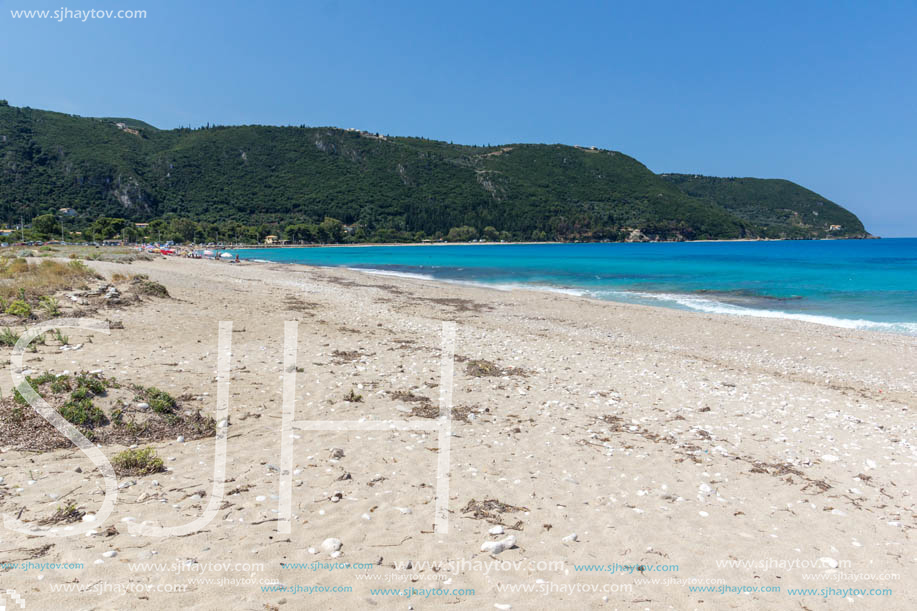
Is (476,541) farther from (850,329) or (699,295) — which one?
(699,295)

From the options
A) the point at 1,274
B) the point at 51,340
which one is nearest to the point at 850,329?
the point at 51,340

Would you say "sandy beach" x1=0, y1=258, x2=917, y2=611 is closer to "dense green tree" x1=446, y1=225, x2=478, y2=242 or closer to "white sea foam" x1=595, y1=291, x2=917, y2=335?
"white sea foam" x1=595, y1=291, x2=917, y2=335

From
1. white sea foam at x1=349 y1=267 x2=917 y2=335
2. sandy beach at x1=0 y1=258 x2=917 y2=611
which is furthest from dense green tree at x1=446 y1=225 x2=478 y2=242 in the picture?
sandy beach at x1=0 y1=258 x2=917 y2=611

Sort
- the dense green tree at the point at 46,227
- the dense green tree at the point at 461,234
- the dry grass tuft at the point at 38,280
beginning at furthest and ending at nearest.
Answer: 1. the dense green tree at the point at 461,234
2. the dense green tree at the point at 46,227
3. the dry grass tuft at the point at 38,280

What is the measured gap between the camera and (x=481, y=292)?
35500mm

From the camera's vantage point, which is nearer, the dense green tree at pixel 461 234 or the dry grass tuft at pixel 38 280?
the dry grass tuft at pixel 38 280

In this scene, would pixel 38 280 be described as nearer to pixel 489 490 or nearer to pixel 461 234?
pixel 489 490

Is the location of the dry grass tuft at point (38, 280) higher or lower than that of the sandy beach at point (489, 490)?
higher

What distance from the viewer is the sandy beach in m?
4.07

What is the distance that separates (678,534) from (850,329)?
21.6m

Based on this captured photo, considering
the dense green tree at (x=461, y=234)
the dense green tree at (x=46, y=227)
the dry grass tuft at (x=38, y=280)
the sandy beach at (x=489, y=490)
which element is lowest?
the sandy beach at (x=489, y=490)

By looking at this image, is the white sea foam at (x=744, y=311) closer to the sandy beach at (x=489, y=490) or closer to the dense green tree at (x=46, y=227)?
the sandy beach at (x=489, y=490)

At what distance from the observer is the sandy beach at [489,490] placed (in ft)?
13.4

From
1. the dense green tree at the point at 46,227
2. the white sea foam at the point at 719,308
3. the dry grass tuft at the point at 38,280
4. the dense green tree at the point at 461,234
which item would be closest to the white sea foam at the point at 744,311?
the white sea foam at the point at 719,308
